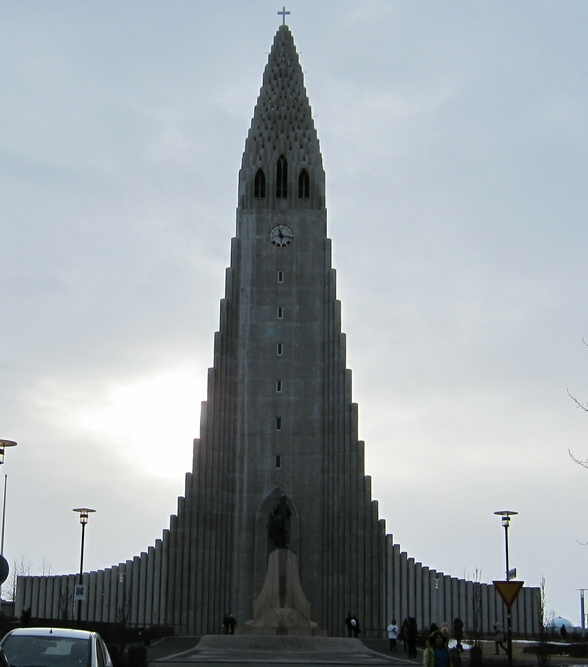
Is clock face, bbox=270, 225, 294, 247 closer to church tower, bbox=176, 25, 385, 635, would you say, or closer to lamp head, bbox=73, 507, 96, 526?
church tower, bbox=176, 25, 385, 635

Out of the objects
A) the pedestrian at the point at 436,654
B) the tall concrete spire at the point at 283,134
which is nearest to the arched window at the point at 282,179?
the tall concrete spire at the point at 283,134

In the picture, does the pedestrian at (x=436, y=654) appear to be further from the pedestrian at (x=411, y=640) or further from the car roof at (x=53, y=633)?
the pedestrian at (x=411, y=640)

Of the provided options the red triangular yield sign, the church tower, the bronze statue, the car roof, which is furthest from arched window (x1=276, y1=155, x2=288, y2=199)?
the car roof

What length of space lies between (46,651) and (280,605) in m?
37.6

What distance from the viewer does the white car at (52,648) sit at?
579 inches

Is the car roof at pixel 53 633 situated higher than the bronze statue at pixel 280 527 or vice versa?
the bronze statue at pixel 280 527

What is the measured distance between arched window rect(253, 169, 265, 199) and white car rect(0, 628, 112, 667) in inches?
2072

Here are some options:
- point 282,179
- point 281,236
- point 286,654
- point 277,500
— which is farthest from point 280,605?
point 282,179

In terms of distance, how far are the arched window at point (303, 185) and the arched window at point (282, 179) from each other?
0.83 meters

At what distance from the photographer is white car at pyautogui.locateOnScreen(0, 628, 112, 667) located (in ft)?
48.3

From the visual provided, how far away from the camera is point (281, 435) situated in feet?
204

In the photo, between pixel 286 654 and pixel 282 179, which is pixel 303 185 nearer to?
pixel 282 179

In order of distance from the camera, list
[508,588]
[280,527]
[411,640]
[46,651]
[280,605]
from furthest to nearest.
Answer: [280,527] < [280,605] < [411,640] < [508,588] < [46,651]

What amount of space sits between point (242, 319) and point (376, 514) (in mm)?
13237
